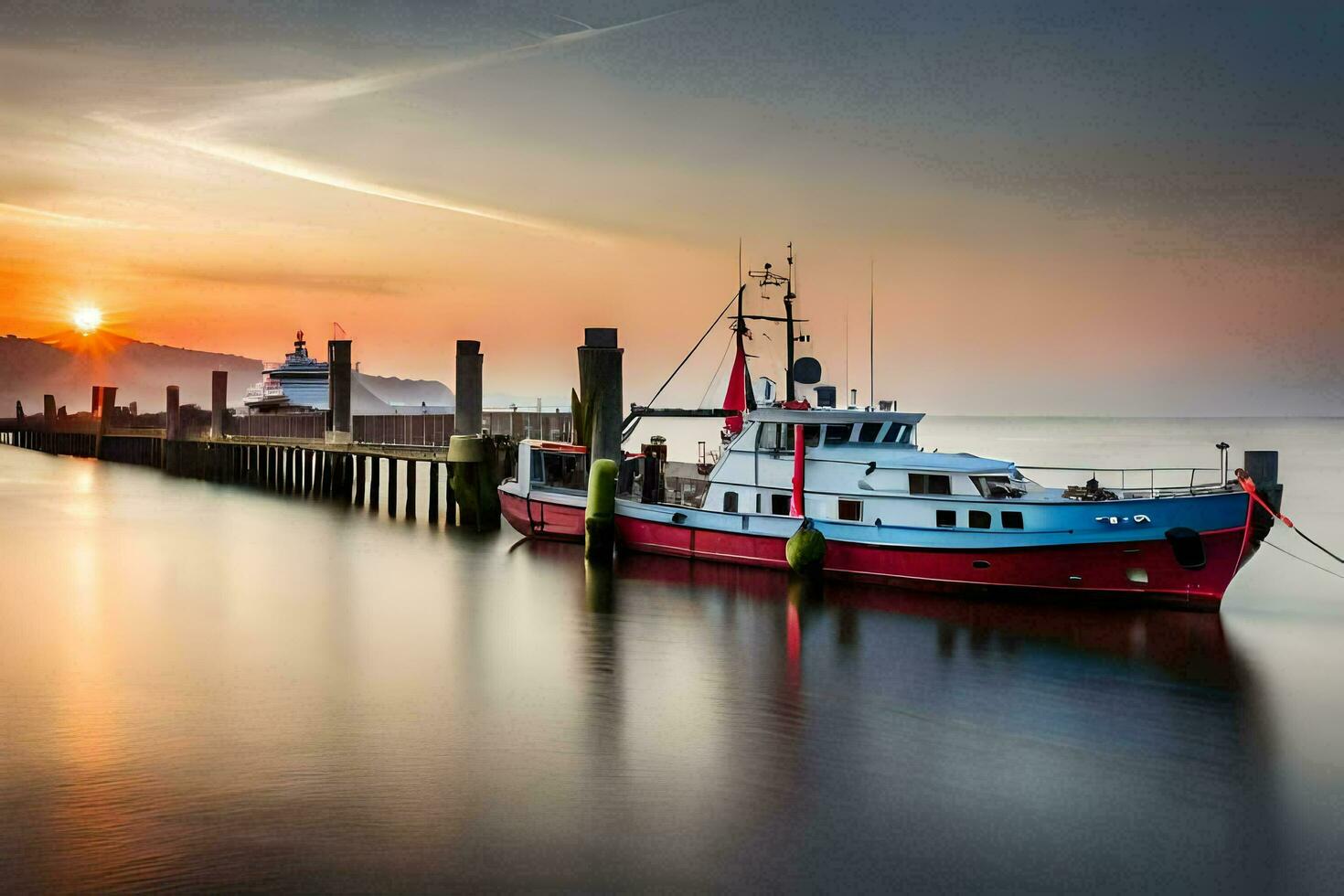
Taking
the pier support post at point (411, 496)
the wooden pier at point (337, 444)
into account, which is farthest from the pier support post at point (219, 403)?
the pier support post at point (411, 496)

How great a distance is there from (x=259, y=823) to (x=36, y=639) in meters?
13.9

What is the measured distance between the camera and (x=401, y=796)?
40.1 feet

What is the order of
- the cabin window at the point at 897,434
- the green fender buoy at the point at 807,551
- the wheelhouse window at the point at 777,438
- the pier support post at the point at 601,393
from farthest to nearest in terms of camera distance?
the pier support post at the point at 601,393, the wheelhouse window at the point at 777,438, the cabin window at the point at 897,434, the green fender buoy at the point at 807,551

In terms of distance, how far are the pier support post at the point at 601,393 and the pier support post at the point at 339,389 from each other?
2561 centimetres

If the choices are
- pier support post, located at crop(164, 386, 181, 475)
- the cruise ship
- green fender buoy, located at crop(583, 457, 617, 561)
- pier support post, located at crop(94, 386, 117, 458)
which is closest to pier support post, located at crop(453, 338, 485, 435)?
green fender buoy, located at crop(583, 457, 617, 561)

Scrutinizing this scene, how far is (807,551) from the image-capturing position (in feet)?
80.1

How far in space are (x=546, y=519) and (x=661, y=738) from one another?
64.2 feet

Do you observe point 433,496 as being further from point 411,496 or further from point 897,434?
point 897,434

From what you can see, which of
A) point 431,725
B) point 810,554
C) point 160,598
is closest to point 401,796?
point 431,725

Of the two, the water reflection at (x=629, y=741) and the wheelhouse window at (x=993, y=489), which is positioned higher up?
the wheelhouse window at (x=993, y=489)

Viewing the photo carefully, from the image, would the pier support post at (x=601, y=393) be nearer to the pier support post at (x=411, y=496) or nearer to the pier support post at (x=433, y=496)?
the pier support post at (x=433, y=496)

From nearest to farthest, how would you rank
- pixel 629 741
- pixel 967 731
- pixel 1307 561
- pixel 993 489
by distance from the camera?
pixel 629 741, pixel 967 731, pixel 993 489, pixel 1307 561

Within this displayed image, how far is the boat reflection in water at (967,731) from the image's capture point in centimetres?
1099

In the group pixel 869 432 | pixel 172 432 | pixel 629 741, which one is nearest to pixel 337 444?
pixel 172 432
